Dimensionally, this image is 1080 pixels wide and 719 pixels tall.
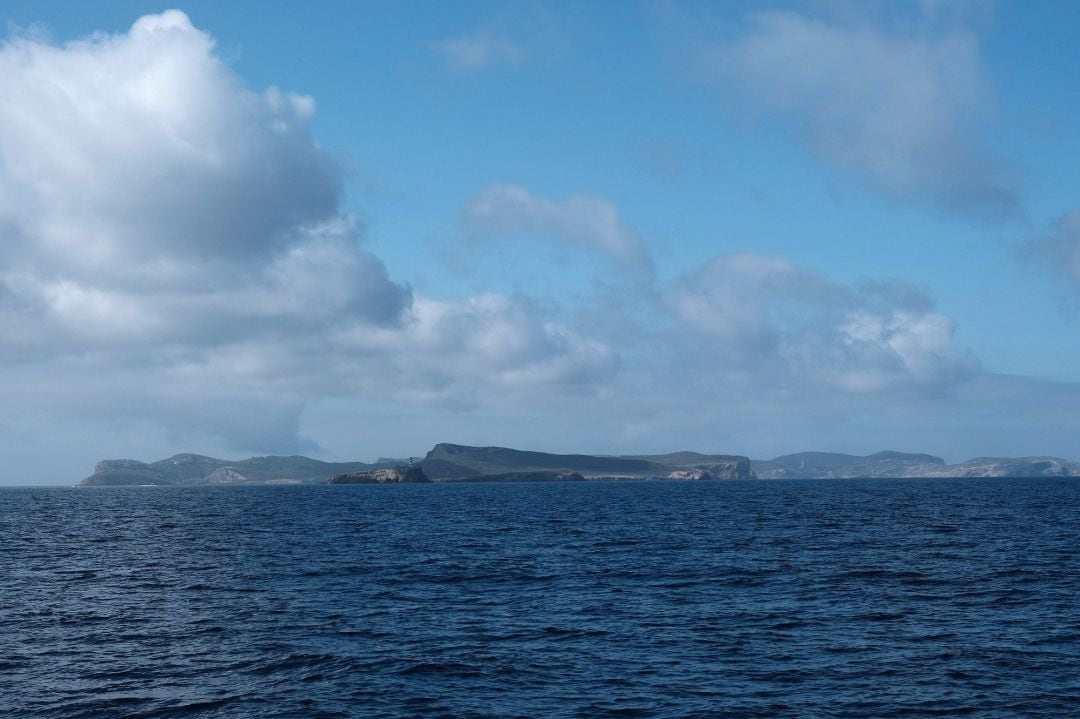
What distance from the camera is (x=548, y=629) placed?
47719 millimetres

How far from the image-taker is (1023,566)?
7069cm

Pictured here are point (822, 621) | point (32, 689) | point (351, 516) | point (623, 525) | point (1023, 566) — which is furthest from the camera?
point (351, 516)

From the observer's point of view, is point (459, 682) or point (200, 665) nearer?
point (459, 682)

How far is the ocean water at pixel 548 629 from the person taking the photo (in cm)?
3516

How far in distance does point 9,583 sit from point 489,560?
116 ft

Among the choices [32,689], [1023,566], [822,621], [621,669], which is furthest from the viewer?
[1023,566]

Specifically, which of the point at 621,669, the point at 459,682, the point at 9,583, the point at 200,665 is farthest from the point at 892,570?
the point at 9,583

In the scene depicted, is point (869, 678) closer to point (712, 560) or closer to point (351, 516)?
point (712, 560)

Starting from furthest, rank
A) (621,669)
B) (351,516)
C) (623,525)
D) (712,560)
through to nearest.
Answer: (351,516) → (623,525) → (712,560) → (621,669)

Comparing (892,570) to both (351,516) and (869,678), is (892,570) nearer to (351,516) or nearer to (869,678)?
(869,678)

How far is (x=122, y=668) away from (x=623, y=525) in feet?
292

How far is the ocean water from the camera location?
1384 inches

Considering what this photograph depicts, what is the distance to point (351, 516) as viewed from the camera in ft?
508

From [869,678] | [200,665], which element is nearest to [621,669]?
[869,678]
